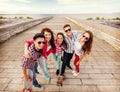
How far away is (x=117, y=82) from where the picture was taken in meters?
4.42

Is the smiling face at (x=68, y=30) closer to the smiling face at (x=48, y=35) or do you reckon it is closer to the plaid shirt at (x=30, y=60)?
the smiling face at (x=48, y=35)

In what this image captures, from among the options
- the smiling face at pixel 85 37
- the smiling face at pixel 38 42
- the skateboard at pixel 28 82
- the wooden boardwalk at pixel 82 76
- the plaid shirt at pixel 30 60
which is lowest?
the wooden boardwalk at pixel 82 76

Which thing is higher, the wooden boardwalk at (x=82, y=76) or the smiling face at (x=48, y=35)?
the smiling face at (x=48, y=35)

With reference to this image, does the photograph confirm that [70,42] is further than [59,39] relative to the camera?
Yes

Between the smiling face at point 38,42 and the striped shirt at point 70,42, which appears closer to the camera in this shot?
the smiling face at point 38,42

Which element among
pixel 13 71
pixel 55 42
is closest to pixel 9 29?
pixel 13 71

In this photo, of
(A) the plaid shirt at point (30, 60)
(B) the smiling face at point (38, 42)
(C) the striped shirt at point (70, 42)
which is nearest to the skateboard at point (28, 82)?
(A) the plaid shirt at point (30, 60)

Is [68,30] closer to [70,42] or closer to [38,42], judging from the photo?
[70,42]

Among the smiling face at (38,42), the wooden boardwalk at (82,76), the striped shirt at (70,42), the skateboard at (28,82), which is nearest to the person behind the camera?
the smiling face at (38,42)

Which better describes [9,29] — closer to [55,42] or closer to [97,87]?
[55,42]

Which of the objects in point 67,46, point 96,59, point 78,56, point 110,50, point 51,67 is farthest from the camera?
point 110,50

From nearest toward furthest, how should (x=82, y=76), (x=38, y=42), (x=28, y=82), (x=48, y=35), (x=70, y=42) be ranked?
1. (x=38, y=42)
2. (x=28, y=82)
3. (x=48, y=35)
4. (x=70, y=42)
5. (x=82, y=76)

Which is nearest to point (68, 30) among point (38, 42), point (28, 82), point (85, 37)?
point (85, 37)

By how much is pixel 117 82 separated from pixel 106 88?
492mm
